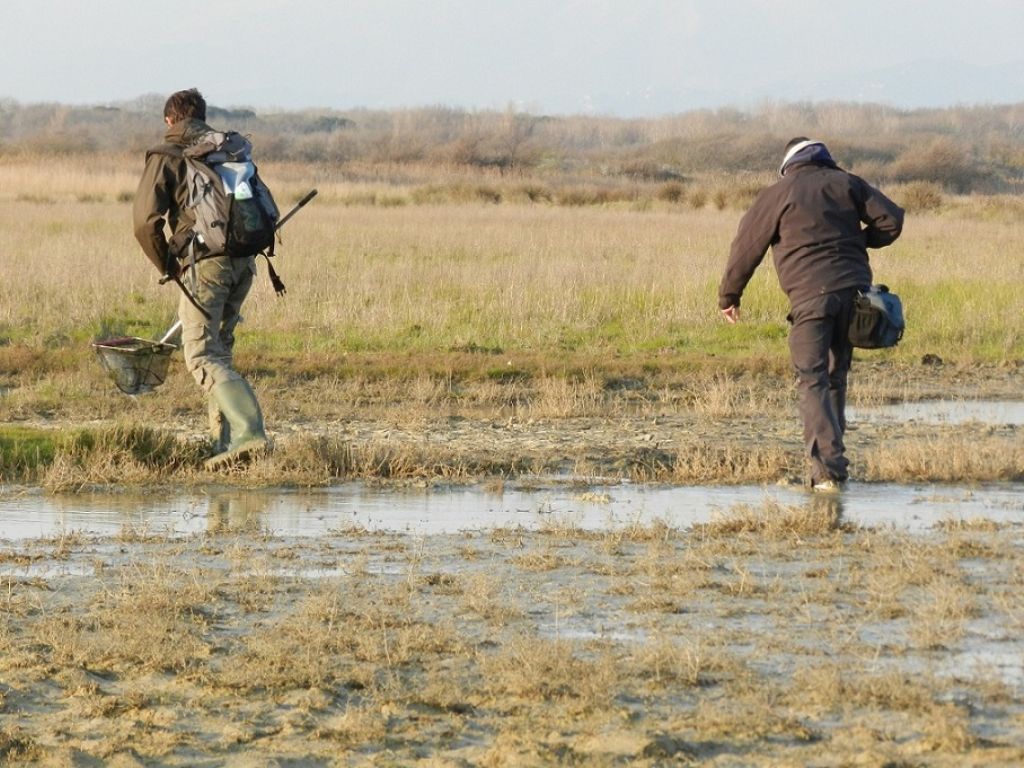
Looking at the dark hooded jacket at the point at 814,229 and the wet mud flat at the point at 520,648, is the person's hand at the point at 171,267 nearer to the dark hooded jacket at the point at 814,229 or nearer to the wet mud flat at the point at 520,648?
the wet mud flat at the point at 520,648

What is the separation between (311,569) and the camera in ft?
22.4

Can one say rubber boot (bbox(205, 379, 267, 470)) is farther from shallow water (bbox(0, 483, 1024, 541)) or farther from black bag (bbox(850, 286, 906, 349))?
black bag (bbox(850, 286, 906, 349))

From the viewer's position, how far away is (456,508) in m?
8.62

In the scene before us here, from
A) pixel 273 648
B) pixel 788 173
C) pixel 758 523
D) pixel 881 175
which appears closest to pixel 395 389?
pixel 788 173

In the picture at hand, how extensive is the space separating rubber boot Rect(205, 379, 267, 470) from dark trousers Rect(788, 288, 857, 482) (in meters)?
2.99

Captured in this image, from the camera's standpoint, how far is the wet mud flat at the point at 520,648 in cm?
451

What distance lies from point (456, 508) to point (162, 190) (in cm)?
231

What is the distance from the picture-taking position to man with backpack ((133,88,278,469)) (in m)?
8.79

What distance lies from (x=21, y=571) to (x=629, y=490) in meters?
3.60

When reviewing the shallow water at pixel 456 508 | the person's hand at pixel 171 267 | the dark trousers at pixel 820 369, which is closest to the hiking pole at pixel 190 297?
the person's hand at pixel 171 267

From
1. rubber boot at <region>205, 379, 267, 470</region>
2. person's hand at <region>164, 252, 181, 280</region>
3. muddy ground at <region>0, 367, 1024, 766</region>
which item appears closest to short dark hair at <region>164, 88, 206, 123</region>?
person's hand at <region>164, 252, 181, 280</region>

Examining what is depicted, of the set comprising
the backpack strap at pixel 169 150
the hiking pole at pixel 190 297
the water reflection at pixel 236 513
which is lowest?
the water reflection at pixel 236 513

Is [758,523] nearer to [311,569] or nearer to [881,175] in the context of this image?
[311,569]

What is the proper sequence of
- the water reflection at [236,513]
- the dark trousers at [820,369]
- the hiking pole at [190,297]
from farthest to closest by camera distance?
the hiking pole at [190,297], the dark trousers at [820,369], the water reflection at [236,513]
